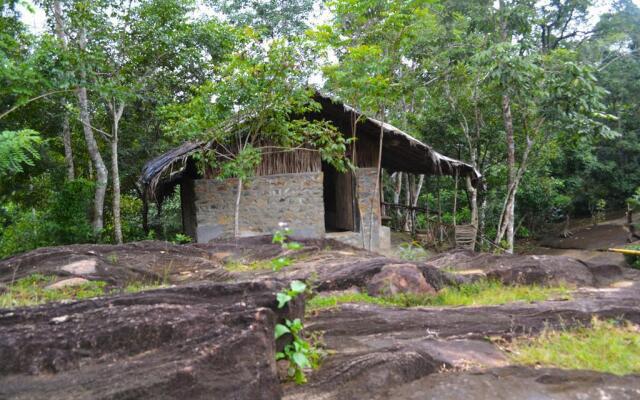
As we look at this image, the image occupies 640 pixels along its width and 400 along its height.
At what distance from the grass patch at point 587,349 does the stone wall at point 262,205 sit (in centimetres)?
709

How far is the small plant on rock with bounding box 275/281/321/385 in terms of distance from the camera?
2850mm

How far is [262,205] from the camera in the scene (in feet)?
34.6

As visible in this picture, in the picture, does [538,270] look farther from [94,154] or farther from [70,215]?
[70,215]

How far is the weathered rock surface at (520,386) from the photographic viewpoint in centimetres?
275

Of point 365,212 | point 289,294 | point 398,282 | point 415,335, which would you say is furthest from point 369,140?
point 289,294

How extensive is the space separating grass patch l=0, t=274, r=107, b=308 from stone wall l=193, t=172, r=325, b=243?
16.7 ft

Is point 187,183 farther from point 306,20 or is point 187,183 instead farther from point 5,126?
point 306,20

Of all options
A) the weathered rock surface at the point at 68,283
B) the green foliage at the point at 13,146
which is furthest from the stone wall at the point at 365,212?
the green foliage at the point at 13,146

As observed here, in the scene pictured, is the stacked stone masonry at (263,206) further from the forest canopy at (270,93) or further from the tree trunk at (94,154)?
the tree trunk at (94,154)

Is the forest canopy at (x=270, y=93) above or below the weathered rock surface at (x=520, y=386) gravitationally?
above

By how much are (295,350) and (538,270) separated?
13.9 ft

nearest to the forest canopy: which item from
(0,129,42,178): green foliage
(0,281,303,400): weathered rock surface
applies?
(0,129,42,178): green foliage

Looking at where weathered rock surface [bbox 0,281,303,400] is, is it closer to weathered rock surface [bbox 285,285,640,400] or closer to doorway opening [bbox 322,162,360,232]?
weathered rock surface [bbox 285,285,640,400]

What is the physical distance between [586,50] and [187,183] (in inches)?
619
